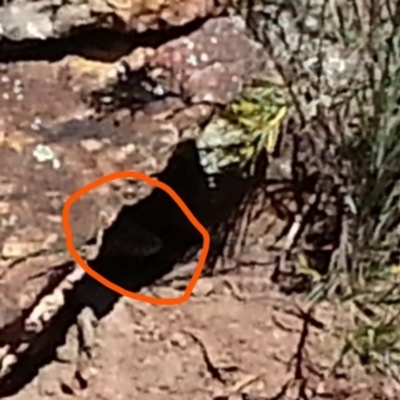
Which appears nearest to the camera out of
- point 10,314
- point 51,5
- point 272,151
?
point 10,314

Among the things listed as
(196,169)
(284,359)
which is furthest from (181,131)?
(284,359)

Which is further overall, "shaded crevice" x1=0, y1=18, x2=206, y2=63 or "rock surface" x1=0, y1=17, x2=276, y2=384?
"shaded crevice" x1=0, y1=18, x2=206, y2=63

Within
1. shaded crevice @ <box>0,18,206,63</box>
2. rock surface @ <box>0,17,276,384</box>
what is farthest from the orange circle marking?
shaded crevice @ <box>0,18,206,63</box>

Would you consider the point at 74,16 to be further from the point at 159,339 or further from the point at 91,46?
the point at 159,339

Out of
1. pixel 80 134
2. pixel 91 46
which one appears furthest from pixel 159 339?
pixel 91 46

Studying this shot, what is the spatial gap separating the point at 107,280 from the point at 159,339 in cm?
10

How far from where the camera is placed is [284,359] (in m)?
1.22

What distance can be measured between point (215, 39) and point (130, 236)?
0.97ft

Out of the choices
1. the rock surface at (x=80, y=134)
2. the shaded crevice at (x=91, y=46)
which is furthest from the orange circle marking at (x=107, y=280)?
the shaded crevice at (x=91, y=46)

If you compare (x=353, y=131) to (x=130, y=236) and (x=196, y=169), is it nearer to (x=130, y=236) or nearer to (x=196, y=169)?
(x=196, y=169)

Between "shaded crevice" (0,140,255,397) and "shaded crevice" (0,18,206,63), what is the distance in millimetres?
152

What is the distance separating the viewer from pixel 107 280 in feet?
4.08

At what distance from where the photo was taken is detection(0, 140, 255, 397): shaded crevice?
1205 mm

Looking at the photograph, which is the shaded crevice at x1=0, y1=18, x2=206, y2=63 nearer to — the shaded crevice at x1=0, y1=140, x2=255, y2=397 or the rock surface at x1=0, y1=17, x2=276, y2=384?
the rock surface at x1=0, y1=17, x2=276, y2=384
